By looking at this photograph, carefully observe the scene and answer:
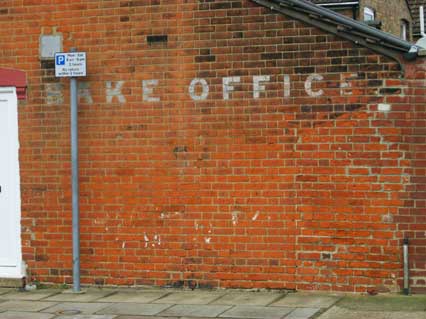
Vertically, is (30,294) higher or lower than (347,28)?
lower

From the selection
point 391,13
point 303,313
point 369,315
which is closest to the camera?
point 369,315

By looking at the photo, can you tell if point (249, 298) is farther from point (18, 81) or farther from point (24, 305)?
point (18, 81)

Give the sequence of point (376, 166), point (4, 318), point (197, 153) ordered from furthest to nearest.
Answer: point (197, 153) < point (376, 166) < point (4, 318)

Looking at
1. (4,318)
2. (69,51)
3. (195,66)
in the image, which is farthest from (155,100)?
(4,318)

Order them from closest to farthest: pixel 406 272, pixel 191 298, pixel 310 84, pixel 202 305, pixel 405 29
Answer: pixel 202 305 < pixel 406 272 < pixel 191 298 < pixel 310 84 < pixel 405 29

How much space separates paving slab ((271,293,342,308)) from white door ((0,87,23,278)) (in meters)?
3.78

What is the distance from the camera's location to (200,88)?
32.6 feet

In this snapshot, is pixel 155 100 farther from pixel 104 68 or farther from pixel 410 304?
pixel 410 304

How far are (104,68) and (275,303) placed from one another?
3.85 m

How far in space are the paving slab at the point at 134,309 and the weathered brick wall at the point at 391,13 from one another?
11.5m

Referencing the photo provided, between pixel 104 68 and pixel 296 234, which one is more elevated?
pixel 104 68

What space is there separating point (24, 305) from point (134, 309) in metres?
1.48

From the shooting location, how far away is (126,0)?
10234mm

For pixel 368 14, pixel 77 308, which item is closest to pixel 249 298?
pixel 77 308
